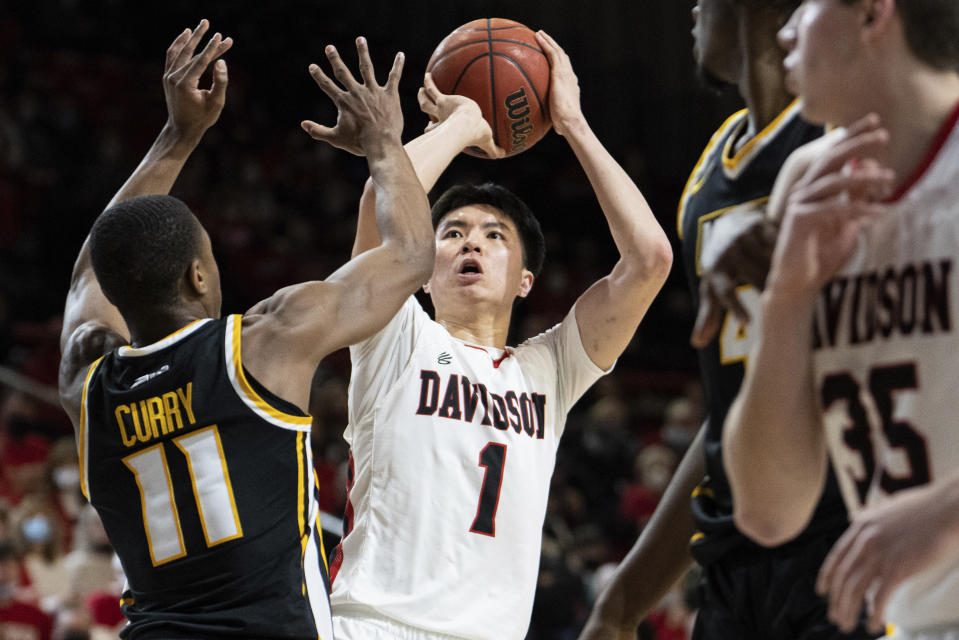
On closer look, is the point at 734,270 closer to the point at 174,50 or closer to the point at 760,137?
the point at 760,137

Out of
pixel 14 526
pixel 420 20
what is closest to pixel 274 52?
pixel 420 20

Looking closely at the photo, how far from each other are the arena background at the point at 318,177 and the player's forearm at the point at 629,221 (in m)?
4.42

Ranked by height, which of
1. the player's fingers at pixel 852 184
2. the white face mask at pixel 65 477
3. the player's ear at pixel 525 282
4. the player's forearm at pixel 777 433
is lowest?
the white face mask at pixel 65 477

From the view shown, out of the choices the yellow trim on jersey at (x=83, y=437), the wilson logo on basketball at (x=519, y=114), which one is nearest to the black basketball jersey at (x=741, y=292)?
the wilson logo on basketball at (x=519, y=114)

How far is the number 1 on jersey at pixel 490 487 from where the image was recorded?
12.0 ft

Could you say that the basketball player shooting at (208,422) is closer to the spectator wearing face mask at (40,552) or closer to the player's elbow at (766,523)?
the player's elbow at (766,523)

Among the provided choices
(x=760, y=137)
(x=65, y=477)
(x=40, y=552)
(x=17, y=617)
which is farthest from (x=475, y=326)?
(x=65, y=477)

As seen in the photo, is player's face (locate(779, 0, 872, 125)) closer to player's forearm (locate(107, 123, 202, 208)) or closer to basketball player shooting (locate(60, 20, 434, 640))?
basketball player shooting (locate(60, 20, 434, 640))

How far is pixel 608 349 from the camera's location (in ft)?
13.2

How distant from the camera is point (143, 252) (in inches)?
120

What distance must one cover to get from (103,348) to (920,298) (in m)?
2.42

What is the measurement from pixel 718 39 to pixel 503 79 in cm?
128

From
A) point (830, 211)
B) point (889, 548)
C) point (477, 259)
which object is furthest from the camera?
point (477, 259)

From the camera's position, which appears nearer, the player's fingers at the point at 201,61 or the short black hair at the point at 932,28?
the short black hair at the point at 932,28
